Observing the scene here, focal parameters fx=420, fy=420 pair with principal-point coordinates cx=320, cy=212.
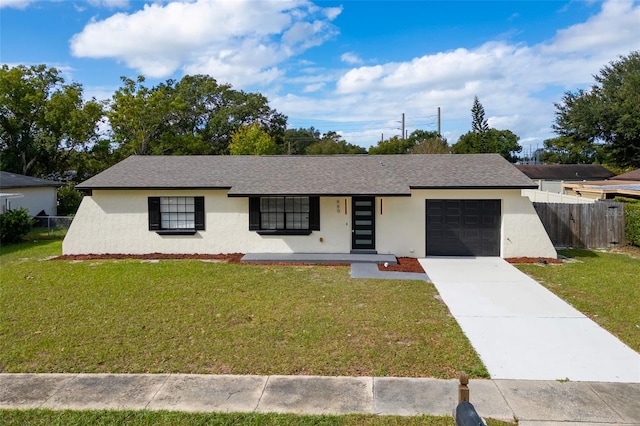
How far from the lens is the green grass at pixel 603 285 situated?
7477mm

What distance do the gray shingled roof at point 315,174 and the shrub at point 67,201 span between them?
40.6 ft

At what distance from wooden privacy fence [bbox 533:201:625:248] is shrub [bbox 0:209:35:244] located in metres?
19.6

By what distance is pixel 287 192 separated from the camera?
13.2 metres

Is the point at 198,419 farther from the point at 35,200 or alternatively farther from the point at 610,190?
the point at 35,200

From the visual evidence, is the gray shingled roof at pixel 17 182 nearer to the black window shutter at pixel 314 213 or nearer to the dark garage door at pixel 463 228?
the black window shutter at pixel 314 213

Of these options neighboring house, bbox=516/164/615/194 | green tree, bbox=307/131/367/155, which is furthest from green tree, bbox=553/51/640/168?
green tree, bbox=307/131/367/155

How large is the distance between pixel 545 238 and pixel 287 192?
27.1 ft

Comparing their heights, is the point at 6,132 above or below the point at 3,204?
above

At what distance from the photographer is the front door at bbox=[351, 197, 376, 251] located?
45.3ft

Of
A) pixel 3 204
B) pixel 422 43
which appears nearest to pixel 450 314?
pixel 422 43

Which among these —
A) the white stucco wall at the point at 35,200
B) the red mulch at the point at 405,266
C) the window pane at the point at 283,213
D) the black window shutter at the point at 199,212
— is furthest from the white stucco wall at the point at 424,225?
the white stucco wall at the point at 35,200

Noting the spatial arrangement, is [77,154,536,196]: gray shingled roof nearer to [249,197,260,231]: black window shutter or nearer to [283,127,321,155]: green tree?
[249,197,260,231]: black window shutter

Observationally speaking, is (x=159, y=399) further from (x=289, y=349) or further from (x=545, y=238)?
(x=545, y=238)

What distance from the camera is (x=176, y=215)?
46.6 ft
